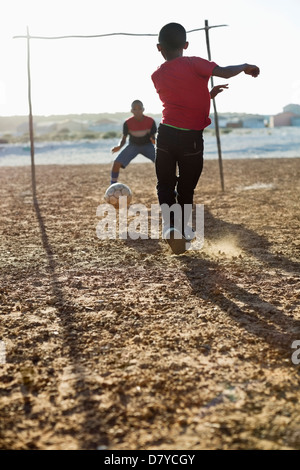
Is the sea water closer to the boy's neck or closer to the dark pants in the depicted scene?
the dark pants

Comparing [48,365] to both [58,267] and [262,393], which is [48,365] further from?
[58,267]

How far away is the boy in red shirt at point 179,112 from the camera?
4.61 m

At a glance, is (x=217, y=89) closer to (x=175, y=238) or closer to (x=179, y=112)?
(x=179, y=112)

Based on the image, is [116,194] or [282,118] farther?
[282,118]

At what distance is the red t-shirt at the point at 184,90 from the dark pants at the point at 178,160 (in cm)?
10

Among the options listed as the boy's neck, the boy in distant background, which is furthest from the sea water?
the boy's neck

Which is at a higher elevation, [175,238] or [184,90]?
[184,90]

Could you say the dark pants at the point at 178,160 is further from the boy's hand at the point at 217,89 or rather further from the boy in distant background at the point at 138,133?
the boy in distant background at the point at 138,133

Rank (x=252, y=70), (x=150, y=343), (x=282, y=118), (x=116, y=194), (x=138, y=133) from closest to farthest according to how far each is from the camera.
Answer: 1. (x=150, y=343)
2. (x=252, y=70)
3. (x=116, y=194)
4. (x=138, y=133)
5. (x=282, y=118)

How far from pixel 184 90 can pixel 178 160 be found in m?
0.67

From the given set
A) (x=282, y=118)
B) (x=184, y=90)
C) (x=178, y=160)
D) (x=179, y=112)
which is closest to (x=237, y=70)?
(x=184, y=90)

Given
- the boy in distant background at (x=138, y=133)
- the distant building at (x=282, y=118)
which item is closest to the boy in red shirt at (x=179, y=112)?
the boy in distant background at (x=138, y=133)

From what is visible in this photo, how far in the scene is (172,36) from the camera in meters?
4.68

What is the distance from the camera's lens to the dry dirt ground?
2104 mm
